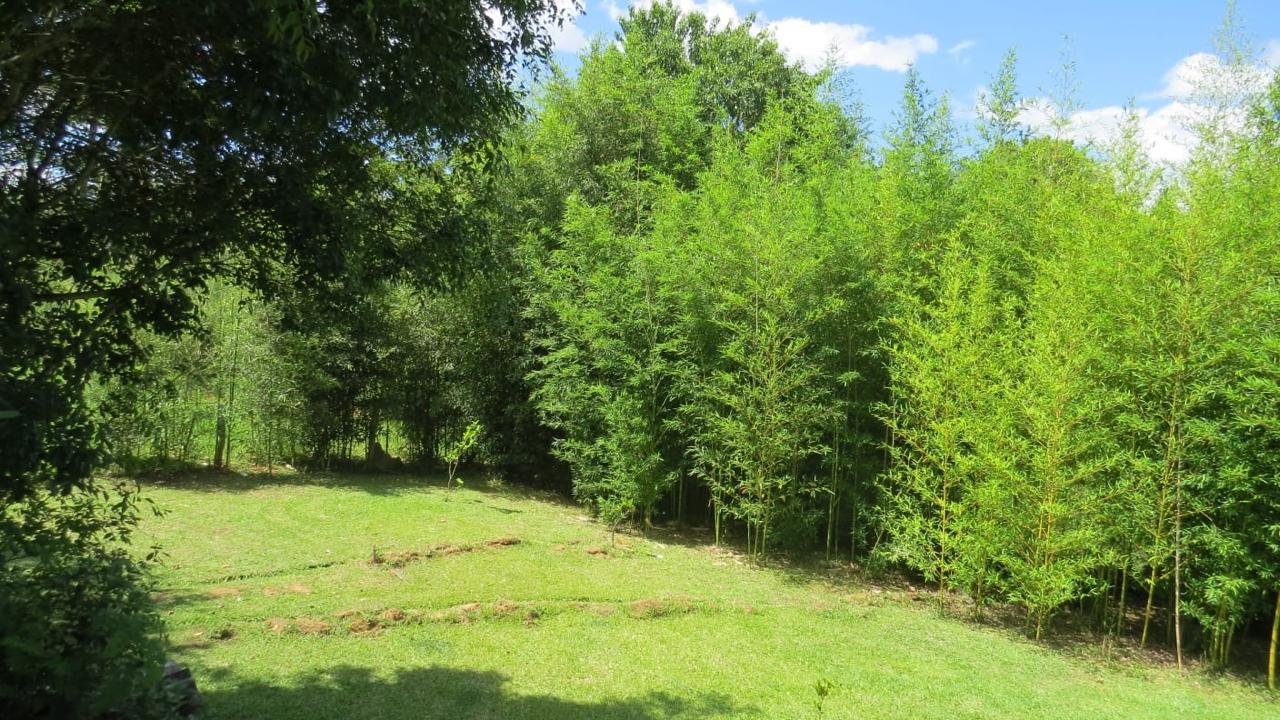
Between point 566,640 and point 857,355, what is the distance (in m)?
4.00

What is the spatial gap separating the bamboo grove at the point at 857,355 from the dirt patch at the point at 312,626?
1.50 metres

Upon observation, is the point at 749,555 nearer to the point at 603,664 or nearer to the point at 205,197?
the point at 603,664

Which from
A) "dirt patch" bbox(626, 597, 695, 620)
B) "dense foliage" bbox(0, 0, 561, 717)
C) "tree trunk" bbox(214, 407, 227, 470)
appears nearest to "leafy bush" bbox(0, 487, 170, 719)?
"dense foliage" bbox(0, 0, 561, 717)

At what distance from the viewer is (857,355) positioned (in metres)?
6.94

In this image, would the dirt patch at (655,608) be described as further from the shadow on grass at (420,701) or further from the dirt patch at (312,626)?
the dirt patch at (312,626)

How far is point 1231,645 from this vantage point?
5.34 m

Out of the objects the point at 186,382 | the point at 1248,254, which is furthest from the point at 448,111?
the point at 186,382

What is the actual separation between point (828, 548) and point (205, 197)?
648 centimetres

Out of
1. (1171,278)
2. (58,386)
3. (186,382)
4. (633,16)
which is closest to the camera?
(58,386)

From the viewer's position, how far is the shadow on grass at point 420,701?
3.36 m

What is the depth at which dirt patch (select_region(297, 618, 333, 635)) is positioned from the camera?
4.39 meters

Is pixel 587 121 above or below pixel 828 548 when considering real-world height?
above

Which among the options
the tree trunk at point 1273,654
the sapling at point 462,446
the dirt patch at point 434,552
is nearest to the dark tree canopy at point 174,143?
the dirt patch at point 434,552

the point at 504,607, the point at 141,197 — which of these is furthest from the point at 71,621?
the point at 504,607
